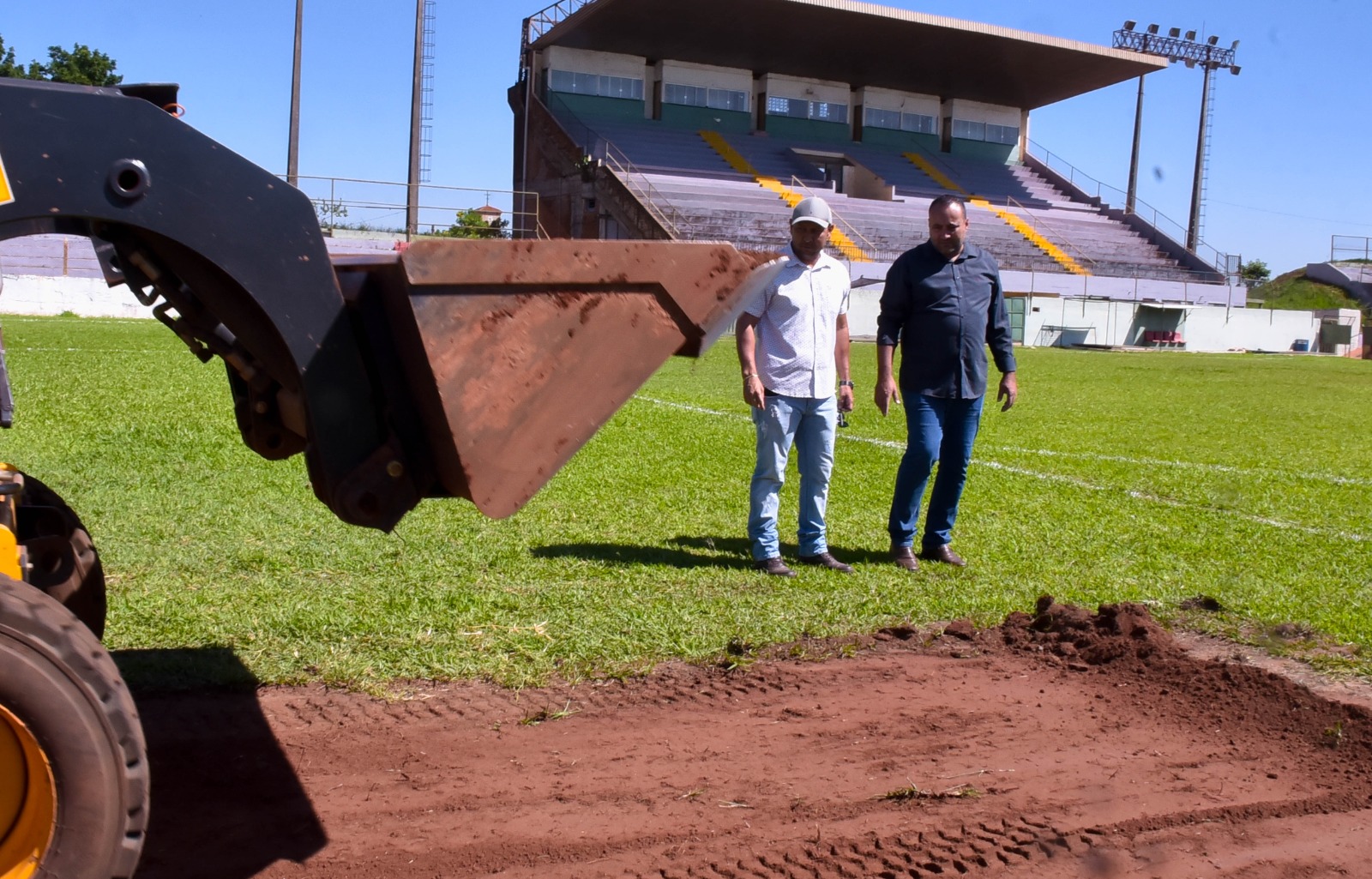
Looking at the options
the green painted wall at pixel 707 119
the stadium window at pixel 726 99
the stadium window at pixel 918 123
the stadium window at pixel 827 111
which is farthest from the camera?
the stadium window at pixel 918 123

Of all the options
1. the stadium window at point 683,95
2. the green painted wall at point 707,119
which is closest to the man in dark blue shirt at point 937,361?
the green painted wall at point 707,119

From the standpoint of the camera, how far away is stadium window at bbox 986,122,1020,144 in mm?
54000

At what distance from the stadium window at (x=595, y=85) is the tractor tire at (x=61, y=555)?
4238 centimetres

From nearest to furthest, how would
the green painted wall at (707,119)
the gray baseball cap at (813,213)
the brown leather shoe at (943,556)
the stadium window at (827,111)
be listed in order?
the gray baseball cap at (813,213)
the brown leather shoe at (943,556)
the green painted wall at (707,119)
the stadium window at (827,111)

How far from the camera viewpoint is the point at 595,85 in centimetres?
4512

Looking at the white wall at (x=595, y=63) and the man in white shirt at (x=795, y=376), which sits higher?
the white wall at (x=595, y=63)

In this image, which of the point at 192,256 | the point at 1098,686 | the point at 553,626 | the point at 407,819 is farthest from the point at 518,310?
the point at 1098,686

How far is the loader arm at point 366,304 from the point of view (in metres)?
2.26

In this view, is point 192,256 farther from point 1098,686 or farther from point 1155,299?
point 1155,299

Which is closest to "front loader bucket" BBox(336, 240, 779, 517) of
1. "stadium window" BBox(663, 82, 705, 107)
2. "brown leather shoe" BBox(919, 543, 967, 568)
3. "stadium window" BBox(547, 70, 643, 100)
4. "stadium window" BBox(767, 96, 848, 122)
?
"brown leather shoe" BBox(919, 543, 967, 568)

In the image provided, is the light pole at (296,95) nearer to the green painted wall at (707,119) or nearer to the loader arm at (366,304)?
the green painted wall at (707,119)

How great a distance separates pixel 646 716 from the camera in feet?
13.2

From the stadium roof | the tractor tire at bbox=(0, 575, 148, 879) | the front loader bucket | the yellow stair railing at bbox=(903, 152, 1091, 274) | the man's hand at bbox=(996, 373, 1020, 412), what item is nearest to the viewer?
the tractor tire at bbox=(0, 575, 148, 879)

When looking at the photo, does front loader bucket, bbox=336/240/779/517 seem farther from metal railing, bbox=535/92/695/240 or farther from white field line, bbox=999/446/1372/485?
metal railing, bbox=535/92/695/240
